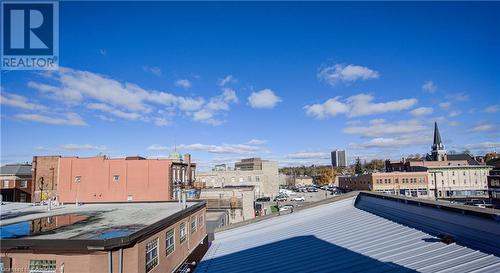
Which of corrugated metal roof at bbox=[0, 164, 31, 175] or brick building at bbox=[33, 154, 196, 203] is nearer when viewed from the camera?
brick building at bbox=[33, 154, 196, 203]

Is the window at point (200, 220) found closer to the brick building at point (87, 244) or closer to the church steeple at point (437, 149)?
the brick building at point (87, 244)

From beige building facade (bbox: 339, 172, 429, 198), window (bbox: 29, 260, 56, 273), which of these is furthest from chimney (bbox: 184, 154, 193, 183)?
beige building facade (bbox: 339, 172, 429, 198)

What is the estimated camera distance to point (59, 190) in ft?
132

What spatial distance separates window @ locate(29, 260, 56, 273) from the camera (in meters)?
11.7

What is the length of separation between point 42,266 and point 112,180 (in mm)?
30931

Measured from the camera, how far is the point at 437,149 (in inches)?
4304

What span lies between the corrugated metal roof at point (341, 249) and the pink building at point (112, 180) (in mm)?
27261

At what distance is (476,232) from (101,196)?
41.4 metres

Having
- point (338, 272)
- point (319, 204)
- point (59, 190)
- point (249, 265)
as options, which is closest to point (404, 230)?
point (338, 272)

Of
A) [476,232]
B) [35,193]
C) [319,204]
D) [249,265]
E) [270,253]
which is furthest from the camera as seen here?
[35,193]

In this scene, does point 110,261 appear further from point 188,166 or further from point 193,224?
point 188,166

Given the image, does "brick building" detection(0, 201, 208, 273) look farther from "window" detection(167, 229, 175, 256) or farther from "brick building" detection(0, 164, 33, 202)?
"brick building" detection(0, 164, 33, 202)

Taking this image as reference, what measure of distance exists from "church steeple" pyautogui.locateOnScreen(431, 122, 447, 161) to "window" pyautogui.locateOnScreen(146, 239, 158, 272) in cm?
11175

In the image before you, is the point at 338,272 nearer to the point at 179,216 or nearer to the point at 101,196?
the point at 179,216
